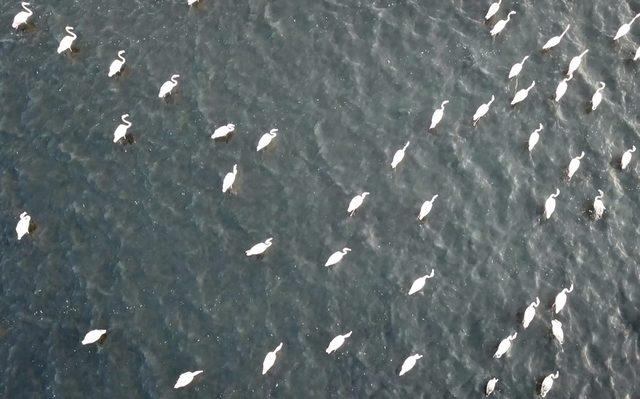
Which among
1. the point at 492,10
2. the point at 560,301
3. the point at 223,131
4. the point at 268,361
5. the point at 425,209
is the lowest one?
the point at 560,301

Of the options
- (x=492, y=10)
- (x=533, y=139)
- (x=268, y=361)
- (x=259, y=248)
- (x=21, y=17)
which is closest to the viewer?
(x=268, y=361)

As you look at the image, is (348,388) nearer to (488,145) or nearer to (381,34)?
(488,145)

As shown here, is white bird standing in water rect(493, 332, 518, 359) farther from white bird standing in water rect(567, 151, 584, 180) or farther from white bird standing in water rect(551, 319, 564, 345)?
white bird standing in water rect(567, 151, 584, 180)

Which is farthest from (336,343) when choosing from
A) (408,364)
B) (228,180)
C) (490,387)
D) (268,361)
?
(228,180)

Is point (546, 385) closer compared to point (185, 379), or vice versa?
point (185, 379)

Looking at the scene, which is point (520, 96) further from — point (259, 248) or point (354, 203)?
point (259, 248)

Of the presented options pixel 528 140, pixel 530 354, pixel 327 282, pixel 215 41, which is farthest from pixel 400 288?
pixel 215 41

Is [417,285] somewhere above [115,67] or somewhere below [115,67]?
below

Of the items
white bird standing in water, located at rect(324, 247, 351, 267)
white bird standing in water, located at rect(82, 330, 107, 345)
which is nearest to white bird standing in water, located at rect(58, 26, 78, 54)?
white bird standing in water, located at rect(82, 330, 107, 345)
